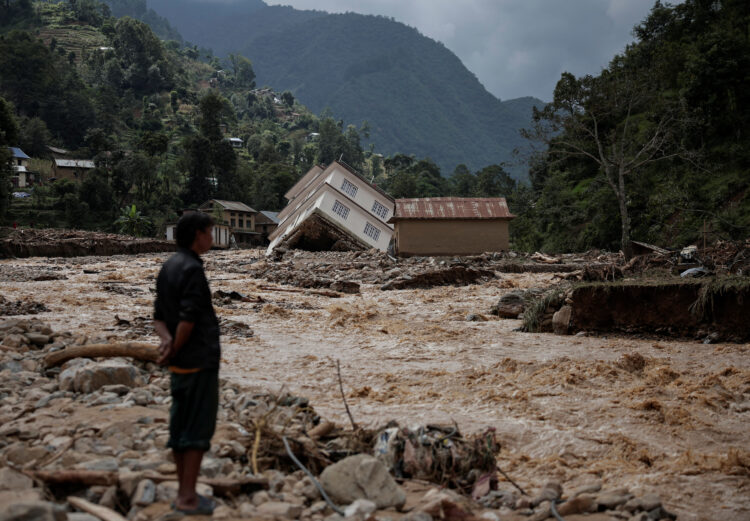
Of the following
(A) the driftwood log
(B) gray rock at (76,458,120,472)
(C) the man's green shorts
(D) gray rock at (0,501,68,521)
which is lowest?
(A) the driftwood log

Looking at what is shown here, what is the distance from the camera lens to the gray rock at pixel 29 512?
9.09ft

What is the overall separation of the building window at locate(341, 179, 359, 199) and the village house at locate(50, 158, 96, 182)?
44831 mm

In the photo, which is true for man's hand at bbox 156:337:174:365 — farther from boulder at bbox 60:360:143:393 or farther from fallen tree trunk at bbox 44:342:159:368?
fallen tree trunk at bbox 44:342:159:368

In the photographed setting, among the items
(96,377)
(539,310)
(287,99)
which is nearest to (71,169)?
(539,310)

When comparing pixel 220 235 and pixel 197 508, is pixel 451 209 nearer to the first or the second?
pixel 197 508

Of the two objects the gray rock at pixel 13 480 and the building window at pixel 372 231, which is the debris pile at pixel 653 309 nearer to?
the gray rock at pixel 13 480

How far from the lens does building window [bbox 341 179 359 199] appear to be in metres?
39.9

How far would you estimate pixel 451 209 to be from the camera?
31.5 metres

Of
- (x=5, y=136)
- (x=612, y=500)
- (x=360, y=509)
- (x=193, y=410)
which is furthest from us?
(x=5, y=136)

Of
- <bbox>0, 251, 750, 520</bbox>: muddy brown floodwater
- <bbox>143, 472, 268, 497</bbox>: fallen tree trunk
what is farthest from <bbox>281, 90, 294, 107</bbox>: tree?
<bbox>143, 472, 268, 497</bbox>: fallen tree trunk

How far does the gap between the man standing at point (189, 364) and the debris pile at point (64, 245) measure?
3332 cm

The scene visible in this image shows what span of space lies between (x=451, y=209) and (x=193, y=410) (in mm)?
28804

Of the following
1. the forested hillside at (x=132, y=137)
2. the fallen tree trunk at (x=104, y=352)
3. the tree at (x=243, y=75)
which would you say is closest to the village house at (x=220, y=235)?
the forested hillside at (x=132, y=137)

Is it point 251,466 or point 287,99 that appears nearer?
point 251,466
